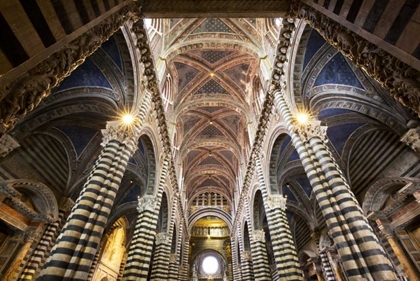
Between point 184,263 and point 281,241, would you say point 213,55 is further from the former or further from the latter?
point 184,263

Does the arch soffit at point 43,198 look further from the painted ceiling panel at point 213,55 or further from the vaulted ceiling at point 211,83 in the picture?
the painted ceiling panel at point 213,55

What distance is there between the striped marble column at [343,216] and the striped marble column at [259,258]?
8964 millimetres

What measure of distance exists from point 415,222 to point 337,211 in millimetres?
8035

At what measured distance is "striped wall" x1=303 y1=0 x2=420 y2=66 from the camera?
3.12 meters

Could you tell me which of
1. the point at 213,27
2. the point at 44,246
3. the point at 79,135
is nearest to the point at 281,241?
the point at 79,135

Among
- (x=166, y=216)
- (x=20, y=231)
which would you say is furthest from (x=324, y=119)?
(x=20, y=231)

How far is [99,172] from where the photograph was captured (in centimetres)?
691

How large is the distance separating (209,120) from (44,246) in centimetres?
1517

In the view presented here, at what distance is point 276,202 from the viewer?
37.3 feet

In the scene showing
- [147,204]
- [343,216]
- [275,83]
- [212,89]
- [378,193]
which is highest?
[212,89]

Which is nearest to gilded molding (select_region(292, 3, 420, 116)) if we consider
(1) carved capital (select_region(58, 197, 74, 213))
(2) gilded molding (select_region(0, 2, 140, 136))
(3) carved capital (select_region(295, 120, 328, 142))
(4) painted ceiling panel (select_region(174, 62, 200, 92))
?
(3) carved capital (select_region(295, 120, 328, 142))

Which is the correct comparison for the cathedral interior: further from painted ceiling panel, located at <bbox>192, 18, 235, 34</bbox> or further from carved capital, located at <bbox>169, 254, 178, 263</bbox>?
carved capital, located at <bbox>169, 254, 178, 263</bbox>

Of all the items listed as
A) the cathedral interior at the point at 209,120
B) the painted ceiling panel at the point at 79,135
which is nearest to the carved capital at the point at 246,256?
the cathedral interior at the point at 209,120

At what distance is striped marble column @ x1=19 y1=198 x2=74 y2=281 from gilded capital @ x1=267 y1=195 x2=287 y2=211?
12409mm
